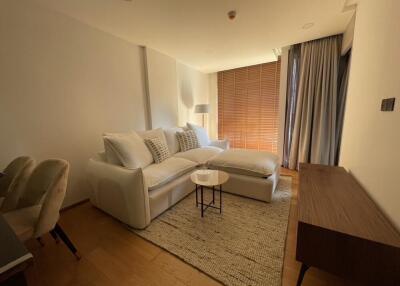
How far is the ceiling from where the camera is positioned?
1.86 metres

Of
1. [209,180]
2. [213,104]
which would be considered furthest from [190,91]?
[209,180]

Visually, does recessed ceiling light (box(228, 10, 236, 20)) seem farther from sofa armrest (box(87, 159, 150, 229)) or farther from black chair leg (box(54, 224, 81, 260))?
black chair leg (box(54, 224, 81, 260))

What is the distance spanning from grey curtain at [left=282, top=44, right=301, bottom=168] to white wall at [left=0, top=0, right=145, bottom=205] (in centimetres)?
292

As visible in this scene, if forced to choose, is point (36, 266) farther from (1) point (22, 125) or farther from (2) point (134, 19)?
(2) point (134, 19)

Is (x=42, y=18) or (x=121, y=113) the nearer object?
(x=42, y=18)

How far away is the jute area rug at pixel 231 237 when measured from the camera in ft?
4.19

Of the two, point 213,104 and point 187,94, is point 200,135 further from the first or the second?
point 213,104

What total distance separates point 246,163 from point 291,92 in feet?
6.45

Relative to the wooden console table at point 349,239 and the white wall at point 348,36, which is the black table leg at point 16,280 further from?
the white wall at point 348,36

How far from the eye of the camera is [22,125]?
1777mm

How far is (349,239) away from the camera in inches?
32.9

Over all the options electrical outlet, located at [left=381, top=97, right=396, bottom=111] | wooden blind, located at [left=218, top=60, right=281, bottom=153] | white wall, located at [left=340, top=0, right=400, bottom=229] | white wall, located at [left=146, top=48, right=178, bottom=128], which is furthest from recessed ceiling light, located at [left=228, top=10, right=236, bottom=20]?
wooden blind, located at [left=218, top=60, right=281, bottom=153]

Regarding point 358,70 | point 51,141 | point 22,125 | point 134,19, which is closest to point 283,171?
point 358,70

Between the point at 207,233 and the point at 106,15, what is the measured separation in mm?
2722
